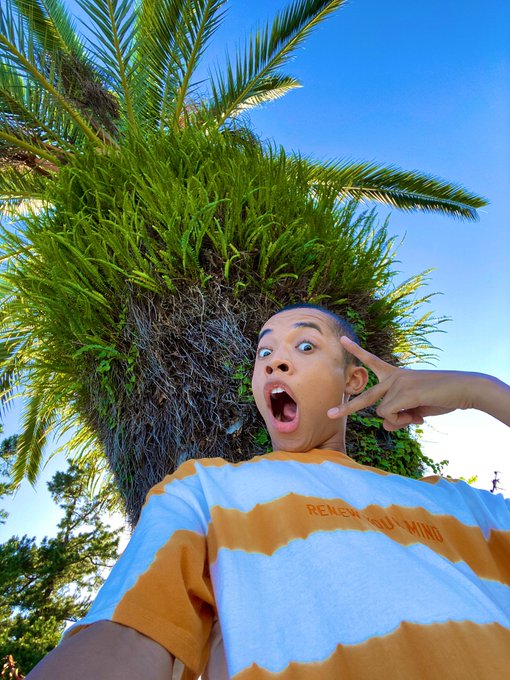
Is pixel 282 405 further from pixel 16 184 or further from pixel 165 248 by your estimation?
pixel 16 184

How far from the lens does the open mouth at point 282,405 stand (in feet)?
5.04

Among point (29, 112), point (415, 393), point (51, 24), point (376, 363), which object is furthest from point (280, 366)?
point (51, 24)

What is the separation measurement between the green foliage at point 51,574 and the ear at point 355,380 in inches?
252

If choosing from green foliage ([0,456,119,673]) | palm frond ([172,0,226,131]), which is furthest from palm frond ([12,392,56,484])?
palm frond ([172,0,226,131])

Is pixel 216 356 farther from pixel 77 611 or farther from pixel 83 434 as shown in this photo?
pixel 77 611

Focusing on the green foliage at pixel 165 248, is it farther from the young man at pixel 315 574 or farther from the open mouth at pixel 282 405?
the young man at pixel 315 574

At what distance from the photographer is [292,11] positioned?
15.0ft

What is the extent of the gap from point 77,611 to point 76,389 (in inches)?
319

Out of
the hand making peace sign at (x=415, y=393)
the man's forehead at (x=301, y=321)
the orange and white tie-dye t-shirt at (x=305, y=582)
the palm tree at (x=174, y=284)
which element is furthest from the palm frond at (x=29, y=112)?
the orange and white tie-dye t-shirt at (x=305, y=582)

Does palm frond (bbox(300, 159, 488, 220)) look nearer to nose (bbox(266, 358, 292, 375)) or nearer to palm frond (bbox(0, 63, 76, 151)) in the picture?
palm frond (bbox(0, 63, 76, 151))

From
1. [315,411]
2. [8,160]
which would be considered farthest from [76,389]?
[8,160]

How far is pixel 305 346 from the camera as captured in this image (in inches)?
62.4

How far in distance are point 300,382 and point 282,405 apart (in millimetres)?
108

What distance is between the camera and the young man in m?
0.83
